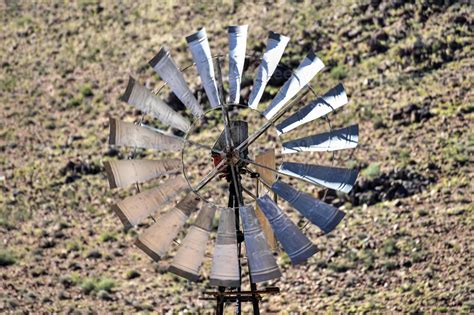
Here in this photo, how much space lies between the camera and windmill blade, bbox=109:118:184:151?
21.3m

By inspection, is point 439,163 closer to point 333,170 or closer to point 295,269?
point 295,269

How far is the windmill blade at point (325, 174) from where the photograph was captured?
72.5ft

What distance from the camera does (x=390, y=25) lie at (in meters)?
43.0

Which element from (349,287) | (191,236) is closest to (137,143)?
(191,236)

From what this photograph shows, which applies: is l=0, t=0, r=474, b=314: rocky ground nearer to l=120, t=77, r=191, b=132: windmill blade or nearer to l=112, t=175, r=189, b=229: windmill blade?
l=120, t=77, r=191, b=132: windmill blade

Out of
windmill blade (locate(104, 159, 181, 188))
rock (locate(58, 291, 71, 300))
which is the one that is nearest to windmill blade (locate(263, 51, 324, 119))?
windmill blade (locate(104, 159, 181, 188))

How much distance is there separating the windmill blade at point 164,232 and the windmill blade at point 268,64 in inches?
71.4

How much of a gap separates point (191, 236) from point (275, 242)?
1767 mm

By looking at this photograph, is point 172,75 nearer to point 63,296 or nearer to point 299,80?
point 299,80

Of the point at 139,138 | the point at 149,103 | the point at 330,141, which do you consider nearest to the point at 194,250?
the point at 139,138

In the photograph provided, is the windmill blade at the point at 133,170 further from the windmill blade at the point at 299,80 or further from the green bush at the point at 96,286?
the green bush at the point at 96,286

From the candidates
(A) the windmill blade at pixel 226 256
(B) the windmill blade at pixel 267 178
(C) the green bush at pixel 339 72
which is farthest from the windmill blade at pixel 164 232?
(C) the green bush at pixel 339 72

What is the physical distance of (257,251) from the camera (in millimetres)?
21156

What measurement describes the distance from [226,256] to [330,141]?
2.54m
